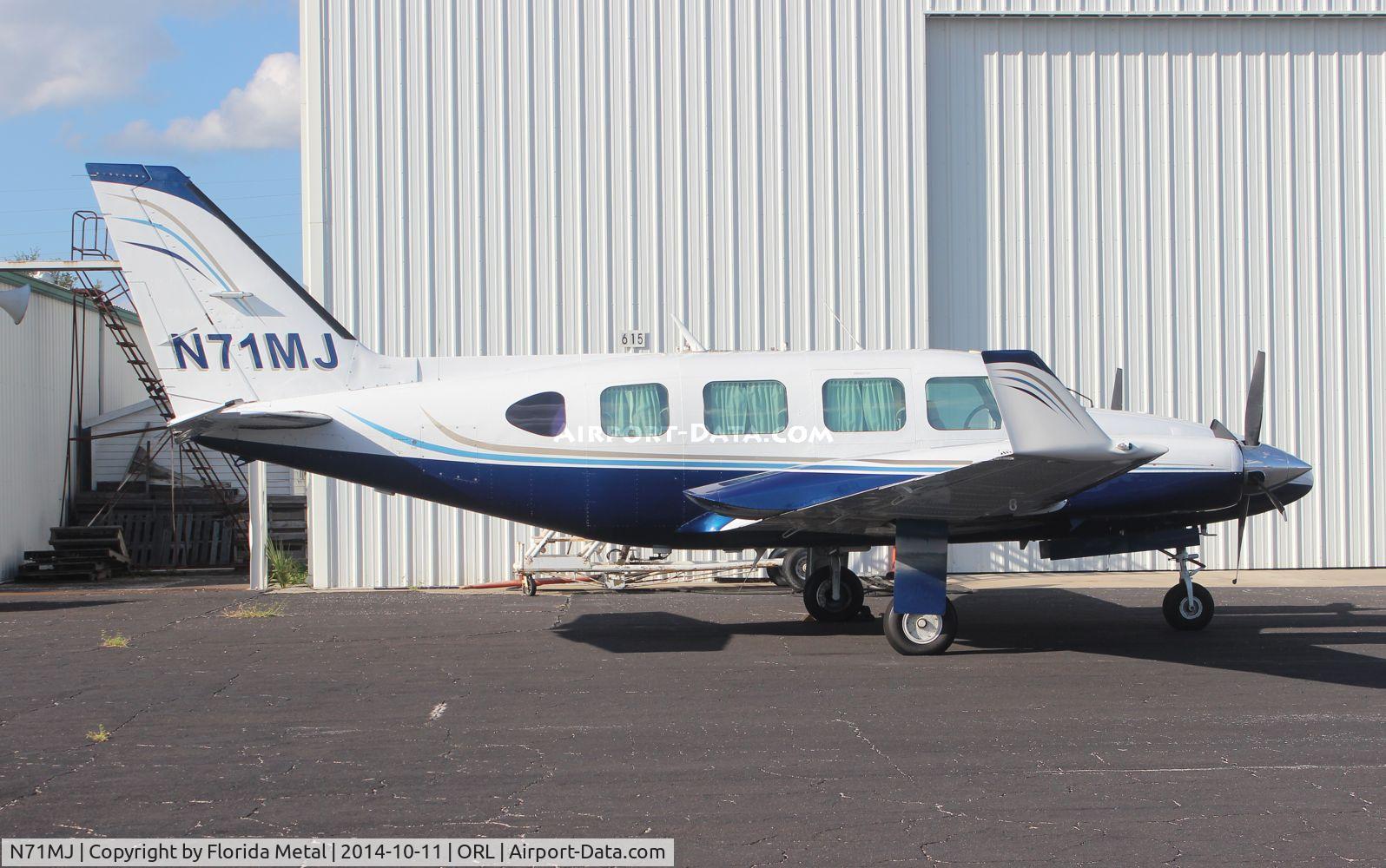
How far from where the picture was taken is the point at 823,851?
5.38 metres

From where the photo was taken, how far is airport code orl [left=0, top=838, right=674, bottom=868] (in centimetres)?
523

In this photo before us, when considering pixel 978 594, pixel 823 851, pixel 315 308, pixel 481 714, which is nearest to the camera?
pixel 823 851

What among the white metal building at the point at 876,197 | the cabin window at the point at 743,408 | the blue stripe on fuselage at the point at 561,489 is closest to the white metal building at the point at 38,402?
the white metal building at the point at 876,197

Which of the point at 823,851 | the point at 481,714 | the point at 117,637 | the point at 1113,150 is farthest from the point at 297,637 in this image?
the point at 1113,150

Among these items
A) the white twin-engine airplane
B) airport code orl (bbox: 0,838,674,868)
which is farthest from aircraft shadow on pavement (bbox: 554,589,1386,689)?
airport code orl (bbox: 0,838,674,868)

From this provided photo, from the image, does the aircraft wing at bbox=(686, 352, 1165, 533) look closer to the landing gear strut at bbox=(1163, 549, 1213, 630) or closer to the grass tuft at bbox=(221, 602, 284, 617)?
the landing gear strut at bbox=(1163, 549, 1213, 630)

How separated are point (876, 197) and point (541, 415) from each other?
9819mm

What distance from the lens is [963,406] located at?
11.4 metres

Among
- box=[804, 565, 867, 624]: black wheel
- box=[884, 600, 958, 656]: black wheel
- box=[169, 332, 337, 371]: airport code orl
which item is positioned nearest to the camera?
box=[884, 600, 958, 656]: black wheel

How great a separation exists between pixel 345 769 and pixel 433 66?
14.7 m

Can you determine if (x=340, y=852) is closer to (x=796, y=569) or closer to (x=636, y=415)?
(x=636, y=415)

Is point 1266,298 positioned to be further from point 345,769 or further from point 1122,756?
point 345,769

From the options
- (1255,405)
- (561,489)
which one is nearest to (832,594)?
(561,489)

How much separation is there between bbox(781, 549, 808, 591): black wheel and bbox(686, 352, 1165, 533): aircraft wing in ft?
15.9
